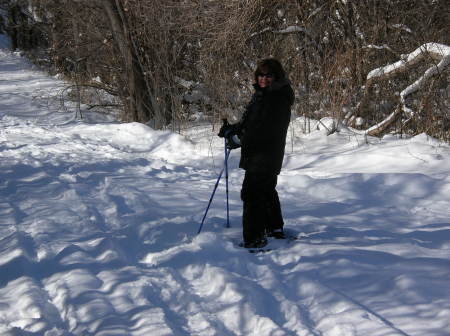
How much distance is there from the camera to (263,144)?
168 inches

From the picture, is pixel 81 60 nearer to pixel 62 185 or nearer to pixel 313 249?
pixel 62 185

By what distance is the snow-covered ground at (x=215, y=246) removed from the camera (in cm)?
322

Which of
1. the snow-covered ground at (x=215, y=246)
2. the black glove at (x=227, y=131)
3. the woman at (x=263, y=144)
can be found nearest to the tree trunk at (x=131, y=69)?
the snow-covered ground at (x=215, y=246)

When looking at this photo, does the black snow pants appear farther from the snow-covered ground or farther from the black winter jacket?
the snow-covered ground

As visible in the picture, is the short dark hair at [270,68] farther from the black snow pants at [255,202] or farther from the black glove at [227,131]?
Answer: the black snow pants at [255,202]

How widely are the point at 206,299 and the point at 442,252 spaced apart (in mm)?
2071

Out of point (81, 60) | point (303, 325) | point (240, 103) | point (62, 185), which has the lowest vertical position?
point (303, 325)

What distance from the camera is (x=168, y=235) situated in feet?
15.6

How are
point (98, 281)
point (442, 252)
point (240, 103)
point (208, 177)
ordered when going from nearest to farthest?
point (98, 281) < point (442, 252) < point (208, 177) < point (240, 103)

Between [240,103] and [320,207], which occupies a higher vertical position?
[240,103]

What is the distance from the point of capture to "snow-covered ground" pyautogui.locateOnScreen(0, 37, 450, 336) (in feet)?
10.6

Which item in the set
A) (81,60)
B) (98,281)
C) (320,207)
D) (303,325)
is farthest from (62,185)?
(81,60)

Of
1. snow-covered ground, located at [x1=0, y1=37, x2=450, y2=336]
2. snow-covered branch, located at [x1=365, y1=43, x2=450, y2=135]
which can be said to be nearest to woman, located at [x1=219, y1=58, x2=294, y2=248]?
snow-covered ground, located at [x1=0, y1=37, x2=450, y2=336]

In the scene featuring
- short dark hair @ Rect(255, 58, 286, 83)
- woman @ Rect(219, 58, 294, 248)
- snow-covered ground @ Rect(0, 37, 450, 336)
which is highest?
short dark hair @ Rect(255, 58, 286, 83)
